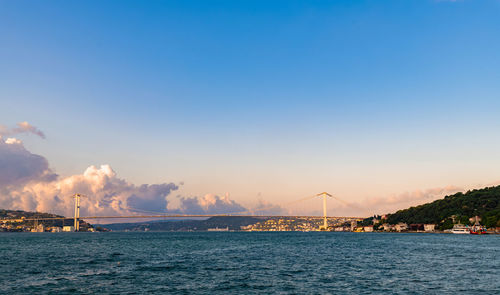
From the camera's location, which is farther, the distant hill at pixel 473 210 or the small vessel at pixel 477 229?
the distant hill at pixel 473 210

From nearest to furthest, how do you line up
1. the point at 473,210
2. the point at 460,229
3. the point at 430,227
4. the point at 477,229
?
the point at 477,229 < the point at 460,229 < the point at 473,210 < the point at 430,227

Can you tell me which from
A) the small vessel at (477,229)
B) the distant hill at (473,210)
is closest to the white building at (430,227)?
the distant hill at (473,210)

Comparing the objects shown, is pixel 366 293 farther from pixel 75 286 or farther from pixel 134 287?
pixel 75 286

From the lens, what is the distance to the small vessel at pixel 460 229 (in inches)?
6260

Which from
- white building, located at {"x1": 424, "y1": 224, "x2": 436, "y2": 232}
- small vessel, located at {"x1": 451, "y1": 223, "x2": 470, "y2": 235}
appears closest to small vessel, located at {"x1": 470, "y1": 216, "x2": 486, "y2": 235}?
small vessel, located at {"x1": 451, "y1": 223, "x2": 470, "y2": 235}

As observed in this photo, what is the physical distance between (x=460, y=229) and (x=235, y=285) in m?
168

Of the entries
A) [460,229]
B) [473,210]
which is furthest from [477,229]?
[473,210]

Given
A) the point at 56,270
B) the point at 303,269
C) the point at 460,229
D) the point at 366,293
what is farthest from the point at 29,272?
the point at 460,229

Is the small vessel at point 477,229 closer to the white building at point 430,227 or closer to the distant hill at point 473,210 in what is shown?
the distant hill at point 473,210

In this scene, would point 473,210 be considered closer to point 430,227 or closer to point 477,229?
point 430,227

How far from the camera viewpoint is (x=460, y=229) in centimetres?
16238

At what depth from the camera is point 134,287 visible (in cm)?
3112

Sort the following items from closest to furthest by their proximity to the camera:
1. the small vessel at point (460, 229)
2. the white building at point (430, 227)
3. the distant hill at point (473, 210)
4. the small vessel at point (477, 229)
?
the small vessel at point (477, 229) < the distant hill at point (473, 210) < the small vessel at point (460, 229) < the white building at point (430, 227)

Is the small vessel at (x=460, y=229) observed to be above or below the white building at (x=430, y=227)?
above
